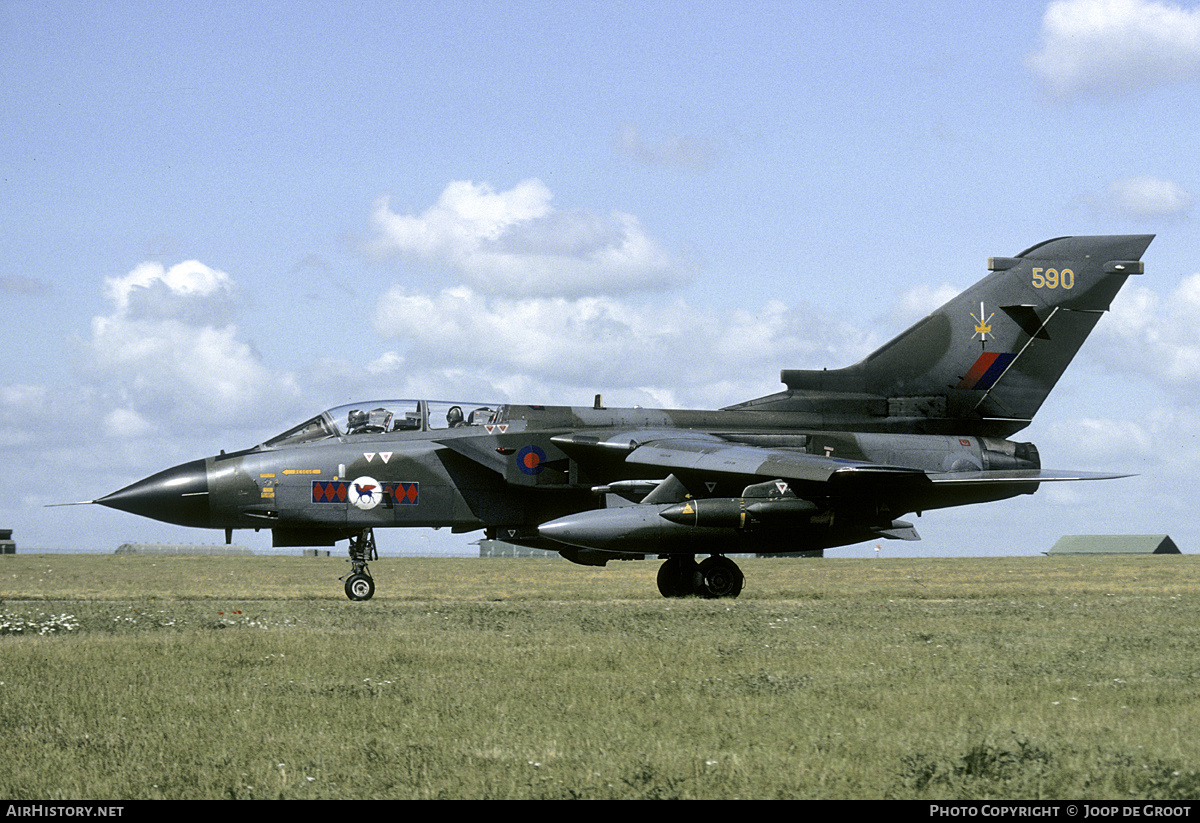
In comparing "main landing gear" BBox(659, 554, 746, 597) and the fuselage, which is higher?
the fuselage

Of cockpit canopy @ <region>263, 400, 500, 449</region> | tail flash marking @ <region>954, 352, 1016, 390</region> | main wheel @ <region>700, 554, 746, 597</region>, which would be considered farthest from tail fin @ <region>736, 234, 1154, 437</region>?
cockpit canopy @ <region>263, 400, 500, 449</region>

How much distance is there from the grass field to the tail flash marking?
5.91 m

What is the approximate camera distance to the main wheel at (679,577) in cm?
1977

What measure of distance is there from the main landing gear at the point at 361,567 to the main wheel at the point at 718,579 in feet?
17.5

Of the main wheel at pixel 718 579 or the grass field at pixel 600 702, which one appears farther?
the main wheel at pixel 718 579

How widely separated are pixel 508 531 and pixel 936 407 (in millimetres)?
8074

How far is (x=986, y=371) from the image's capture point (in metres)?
21.7

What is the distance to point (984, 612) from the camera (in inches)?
630

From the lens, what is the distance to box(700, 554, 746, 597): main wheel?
19531 millimetres

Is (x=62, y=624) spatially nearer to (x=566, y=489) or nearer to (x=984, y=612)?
(x=566, y=489)

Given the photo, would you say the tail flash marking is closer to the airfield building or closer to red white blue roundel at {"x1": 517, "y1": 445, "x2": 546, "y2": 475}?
red white blue roundel at {"x1": 517, "y1": 445, "x2": 546, "y2": 475}

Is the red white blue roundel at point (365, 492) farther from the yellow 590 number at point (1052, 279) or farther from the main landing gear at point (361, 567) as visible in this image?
the yellow 590 number at point (1052, 279)

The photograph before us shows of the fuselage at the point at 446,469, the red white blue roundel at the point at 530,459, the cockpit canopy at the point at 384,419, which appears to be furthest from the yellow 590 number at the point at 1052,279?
the cockpit canopy at the point at 384,419

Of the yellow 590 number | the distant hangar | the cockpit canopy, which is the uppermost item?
the yellow 590 number
